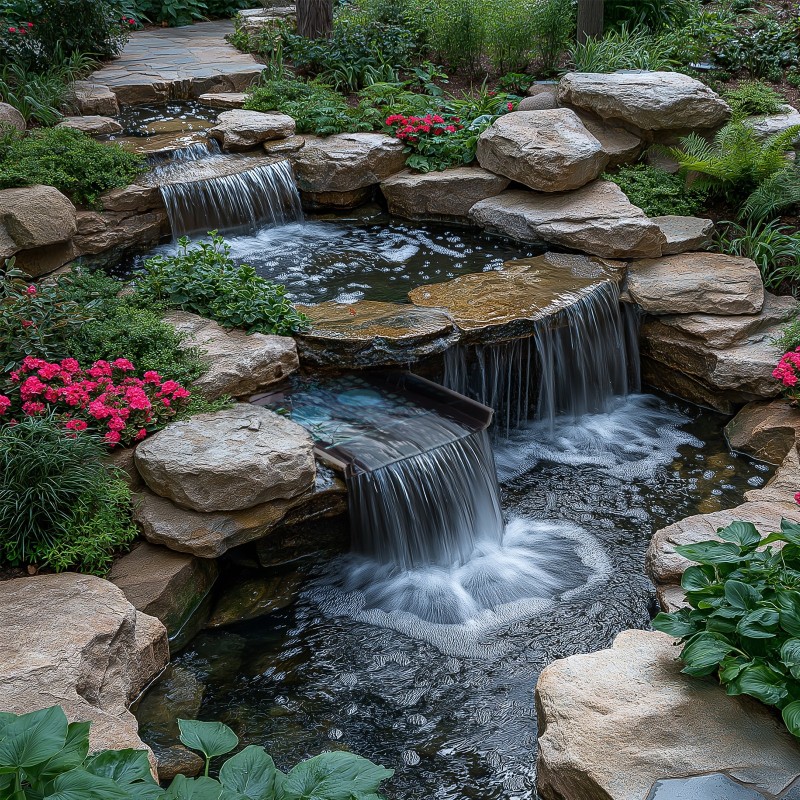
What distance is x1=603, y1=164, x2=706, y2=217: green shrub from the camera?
27.7ft

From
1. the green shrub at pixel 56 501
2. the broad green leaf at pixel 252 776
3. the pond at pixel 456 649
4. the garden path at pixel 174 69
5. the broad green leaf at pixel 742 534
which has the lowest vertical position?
the pond at pixel 456 649

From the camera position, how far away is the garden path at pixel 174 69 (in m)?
9.99

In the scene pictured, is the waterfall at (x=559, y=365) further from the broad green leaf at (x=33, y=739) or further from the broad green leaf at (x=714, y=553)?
the broad green leaf at (x=33, y=739)

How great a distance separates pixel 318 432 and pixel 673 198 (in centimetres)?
504

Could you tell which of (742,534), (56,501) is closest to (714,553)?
(742,534)

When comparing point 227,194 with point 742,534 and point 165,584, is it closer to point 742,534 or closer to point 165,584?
point 165,584

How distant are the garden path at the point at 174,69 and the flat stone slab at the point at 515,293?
499 cm

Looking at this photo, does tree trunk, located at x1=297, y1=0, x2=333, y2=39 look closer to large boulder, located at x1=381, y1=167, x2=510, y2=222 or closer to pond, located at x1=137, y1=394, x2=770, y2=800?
large boulder, located at x1=381, y1=167, x2=510, y2=222

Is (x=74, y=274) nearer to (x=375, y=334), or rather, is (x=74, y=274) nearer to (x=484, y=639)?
(x=375, y=334)

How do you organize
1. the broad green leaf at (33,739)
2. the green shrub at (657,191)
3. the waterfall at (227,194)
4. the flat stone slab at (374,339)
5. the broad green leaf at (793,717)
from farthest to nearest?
the green shrub at (657,191) < the waterfall at (227,194) < the flat stone slab at (374,339) < the broad green leaf at (793,717) < the broad green leaf at (33,739)

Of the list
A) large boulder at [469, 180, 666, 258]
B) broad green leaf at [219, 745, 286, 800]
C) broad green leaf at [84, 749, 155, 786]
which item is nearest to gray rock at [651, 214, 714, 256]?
large boulder at [469, 180, 666, 258]

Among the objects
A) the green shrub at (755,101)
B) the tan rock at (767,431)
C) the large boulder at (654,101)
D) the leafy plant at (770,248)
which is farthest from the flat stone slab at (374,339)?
the green shrub at (755,101)

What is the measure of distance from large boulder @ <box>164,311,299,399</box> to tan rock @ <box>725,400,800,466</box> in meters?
3.60

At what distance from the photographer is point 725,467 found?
6359mm
